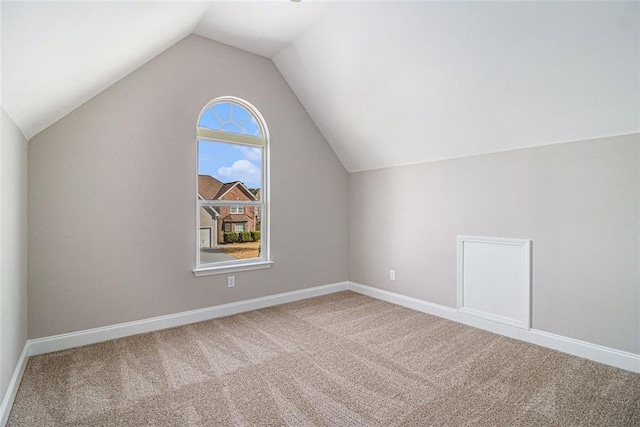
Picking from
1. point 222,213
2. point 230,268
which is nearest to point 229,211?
point 222,213

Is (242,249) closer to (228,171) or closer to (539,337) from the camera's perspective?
(228,171)

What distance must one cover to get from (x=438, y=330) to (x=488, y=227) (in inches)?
43.8

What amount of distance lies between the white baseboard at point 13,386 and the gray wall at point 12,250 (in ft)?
0.14

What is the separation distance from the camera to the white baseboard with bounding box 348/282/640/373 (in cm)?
237

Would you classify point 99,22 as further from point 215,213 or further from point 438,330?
point 438,330

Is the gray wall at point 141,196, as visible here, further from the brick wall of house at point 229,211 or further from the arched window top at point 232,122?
the brick wall of house at point 229,211

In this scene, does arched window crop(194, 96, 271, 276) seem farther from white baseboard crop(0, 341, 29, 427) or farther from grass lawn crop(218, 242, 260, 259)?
white baseboard crop(0, 341, 29, 427)

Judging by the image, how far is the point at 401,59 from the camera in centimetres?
290

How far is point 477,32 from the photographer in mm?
2379

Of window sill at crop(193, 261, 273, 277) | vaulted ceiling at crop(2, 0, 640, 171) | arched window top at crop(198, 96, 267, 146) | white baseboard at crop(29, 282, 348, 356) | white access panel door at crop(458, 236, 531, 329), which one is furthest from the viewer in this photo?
arched window top at crop(198, 96, 267, 146)

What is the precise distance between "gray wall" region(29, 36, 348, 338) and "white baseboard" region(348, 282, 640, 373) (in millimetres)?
1537

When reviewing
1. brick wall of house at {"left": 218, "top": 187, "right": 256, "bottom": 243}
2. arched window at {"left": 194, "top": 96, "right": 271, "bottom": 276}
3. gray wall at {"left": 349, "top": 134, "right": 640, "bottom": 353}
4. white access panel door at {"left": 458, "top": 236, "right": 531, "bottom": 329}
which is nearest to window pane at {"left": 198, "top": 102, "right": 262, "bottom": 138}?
arched window at {"left": 194, "top": 96, "right": 271, "bottom": 276}

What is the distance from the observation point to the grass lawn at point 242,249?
3736mm

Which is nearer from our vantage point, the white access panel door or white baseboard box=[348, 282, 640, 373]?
white baseboard box=[348, 282, 640, 373]
